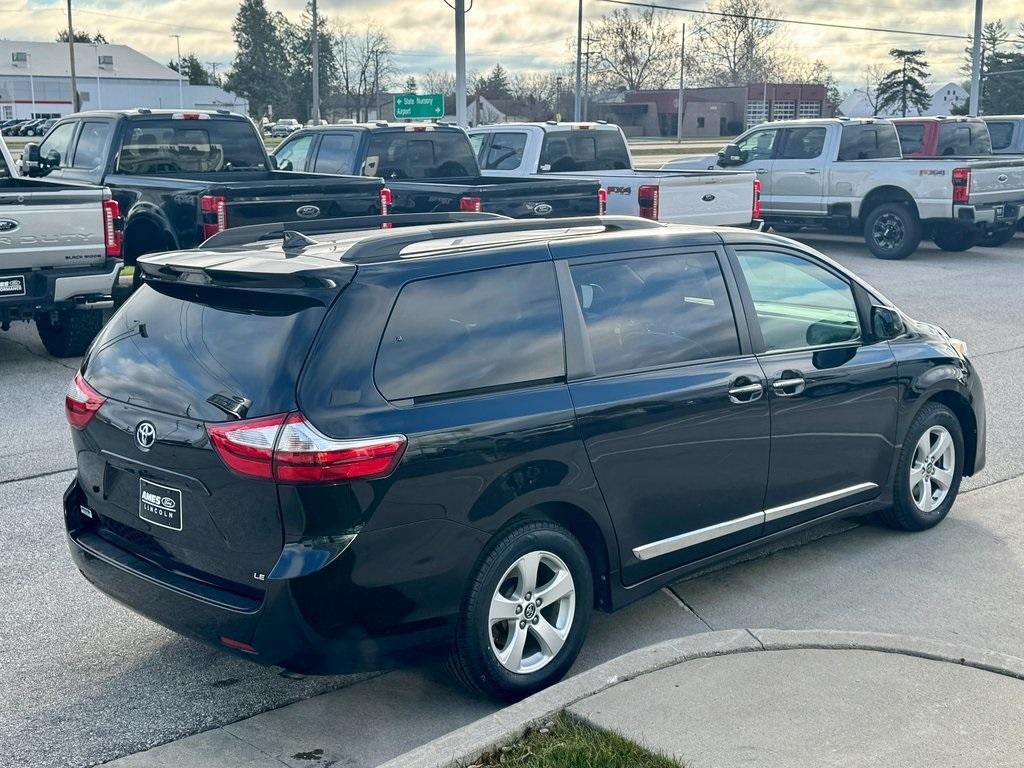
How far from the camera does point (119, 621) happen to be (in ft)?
17.3

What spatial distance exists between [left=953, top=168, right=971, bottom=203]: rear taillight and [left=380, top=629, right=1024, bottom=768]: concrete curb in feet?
49.1

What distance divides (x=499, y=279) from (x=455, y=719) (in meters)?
1.60

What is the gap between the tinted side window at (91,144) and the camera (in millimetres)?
13305

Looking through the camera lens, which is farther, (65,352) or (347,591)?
(65,352)

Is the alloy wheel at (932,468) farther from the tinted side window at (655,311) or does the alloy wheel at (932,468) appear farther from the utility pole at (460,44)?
the utility pole at (460,44)

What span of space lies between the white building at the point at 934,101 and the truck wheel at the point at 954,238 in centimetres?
6739

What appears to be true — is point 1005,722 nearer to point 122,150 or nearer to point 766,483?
point 766,483

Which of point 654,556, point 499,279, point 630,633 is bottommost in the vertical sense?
point 630,633

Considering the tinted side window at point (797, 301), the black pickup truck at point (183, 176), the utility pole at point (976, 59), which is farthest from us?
the utility pole at point (976, 59)

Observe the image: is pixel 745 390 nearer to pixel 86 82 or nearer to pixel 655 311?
pixel 655 311

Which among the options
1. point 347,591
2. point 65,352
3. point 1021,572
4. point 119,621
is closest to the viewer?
point 347,591

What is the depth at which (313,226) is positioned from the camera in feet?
19.2

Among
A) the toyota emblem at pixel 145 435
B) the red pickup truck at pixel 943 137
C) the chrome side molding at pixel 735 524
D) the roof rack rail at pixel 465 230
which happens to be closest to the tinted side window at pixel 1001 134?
the red pickup truck at pixel 943 137

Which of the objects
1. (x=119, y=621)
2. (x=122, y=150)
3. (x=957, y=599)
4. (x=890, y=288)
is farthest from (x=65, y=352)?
(x=890, y=288)
